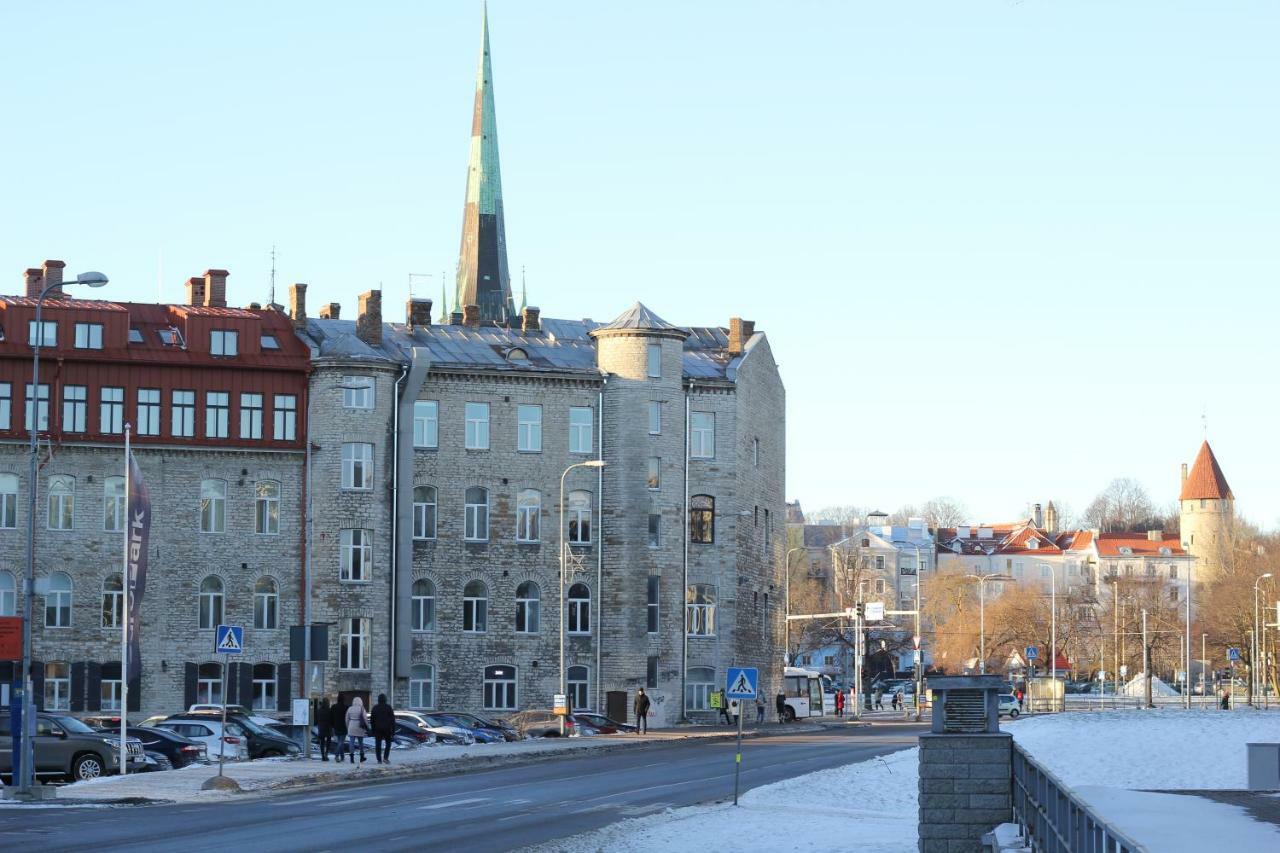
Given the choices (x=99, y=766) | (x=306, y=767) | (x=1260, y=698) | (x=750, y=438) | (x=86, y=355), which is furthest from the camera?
(x=1260, y=698)

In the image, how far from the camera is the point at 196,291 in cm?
7881

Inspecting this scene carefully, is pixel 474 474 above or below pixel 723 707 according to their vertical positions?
above

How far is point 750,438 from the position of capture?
81438 millimetres

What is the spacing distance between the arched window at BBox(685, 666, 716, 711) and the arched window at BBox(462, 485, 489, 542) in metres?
9.92

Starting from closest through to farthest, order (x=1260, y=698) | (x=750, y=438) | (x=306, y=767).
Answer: (x=306, y=767) → (x=750, y=438) → (x=1260, y=698)

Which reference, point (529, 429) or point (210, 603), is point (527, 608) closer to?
point (529, 429)

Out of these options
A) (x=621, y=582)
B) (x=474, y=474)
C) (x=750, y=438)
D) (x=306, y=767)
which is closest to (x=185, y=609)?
(x=474, y=474)

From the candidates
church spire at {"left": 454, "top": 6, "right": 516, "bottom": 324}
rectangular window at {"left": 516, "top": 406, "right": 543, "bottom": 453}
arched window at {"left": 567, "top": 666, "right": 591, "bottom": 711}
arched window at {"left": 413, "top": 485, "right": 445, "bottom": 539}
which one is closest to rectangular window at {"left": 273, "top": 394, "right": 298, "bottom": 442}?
arched window at {"left": 413, "top": 485, "right": 445, "bottom": 539}

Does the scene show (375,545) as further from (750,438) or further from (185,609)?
(750,438)

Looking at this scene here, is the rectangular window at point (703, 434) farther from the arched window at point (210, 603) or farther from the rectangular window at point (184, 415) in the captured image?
the rectangular window at point (184, 415)

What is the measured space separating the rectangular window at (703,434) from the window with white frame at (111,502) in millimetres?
22551

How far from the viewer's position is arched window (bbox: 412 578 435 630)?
7444 centimetres

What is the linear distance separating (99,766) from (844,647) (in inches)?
4710

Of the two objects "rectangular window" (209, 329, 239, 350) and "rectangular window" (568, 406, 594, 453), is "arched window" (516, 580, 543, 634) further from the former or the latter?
"rectangular window" (209, 329, 239, 350)
